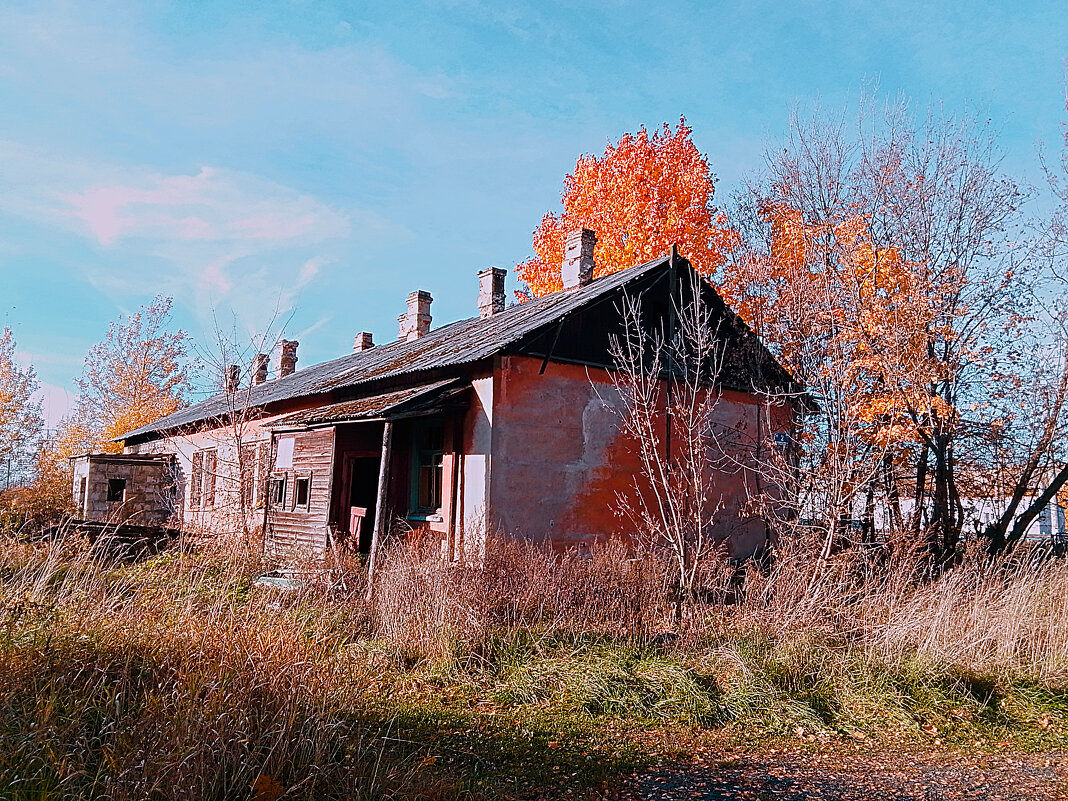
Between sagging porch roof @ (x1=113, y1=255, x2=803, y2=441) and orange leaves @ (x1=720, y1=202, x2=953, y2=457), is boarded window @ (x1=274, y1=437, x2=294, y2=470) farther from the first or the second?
orange leaves @ (x1=720, y1=202, x2=953, y2=457)

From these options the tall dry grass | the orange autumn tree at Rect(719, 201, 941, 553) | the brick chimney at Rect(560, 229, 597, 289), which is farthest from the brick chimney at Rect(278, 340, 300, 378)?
the tall dry grass

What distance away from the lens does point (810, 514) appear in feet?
40.3

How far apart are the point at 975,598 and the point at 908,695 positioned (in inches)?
84.3

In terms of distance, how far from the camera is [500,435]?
1272 centimetres

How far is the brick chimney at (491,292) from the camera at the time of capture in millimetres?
20422

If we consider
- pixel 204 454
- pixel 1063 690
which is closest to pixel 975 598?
pixel 1063 690

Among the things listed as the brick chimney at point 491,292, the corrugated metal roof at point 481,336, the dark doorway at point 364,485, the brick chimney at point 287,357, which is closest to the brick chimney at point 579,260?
the corrugated metal roof at point 481,336

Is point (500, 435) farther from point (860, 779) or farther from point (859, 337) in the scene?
point (860, 779)

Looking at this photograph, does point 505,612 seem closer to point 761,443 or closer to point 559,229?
point 761,443

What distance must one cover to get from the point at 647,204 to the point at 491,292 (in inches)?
223

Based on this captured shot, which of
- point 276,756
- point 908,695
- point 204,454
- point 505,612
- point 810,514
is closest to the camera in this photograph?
point 276,756

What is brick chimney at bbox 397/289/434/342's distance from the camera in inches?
982

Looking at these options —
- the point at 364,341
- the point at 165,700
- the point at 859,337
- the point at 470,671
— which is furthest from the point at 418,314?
the point at 165,700

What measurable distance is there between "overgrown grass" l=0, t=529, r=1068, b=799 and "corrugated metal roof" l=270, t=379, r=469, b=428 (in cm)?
325
